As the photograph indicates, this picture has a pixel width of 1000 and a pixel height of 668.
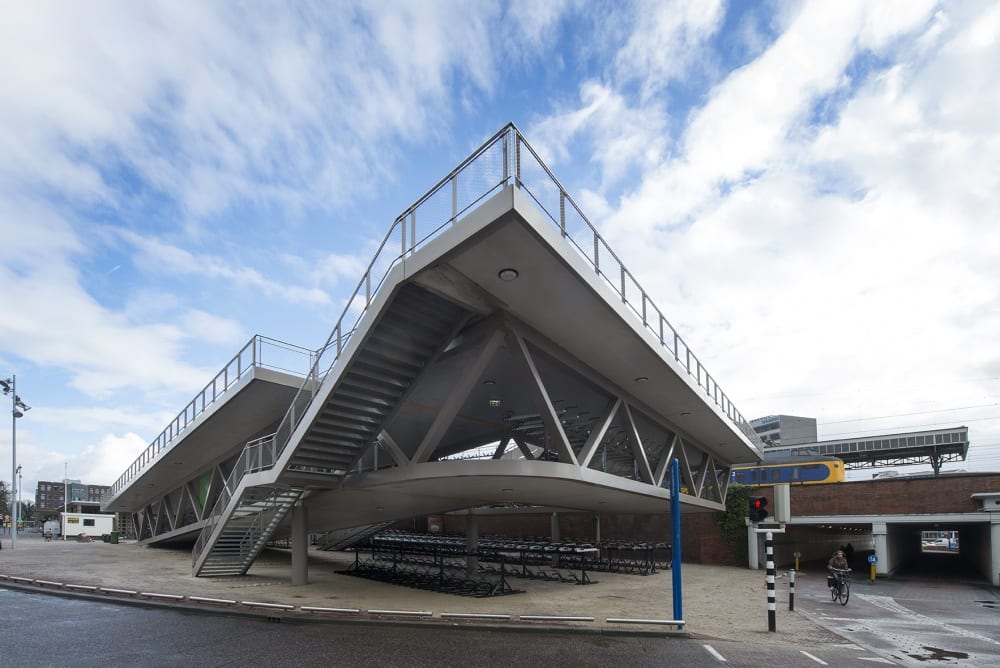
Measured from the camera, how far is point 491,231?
985 centimetres

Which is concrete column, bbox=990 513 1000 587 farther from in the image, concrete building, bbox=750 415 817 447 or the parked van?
concrete building, bbox=750 415 817 447

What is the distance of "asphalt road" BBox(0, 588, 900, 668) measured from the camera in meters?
8.64

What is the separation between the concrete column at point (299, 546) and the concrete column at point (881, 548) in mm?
21052

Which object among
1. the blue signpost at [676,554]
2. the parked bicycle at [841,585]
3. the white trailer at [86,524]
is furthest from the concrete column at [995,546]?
the white trailer at [86,524]

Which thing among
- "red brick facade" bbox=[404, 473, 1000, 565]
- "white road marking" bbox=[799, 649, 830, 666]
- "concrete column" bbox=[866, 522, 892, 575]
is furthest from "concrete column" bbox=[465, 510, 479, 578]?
"concrete column" bbox=[866, 522, 892, 575]

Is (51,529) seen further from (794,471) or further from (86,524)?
(794,471)

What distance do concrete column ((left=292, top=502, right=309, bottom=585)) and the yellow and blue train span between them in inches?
882

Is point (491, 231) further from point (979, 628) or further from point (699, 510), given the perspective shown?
point (699, 510)

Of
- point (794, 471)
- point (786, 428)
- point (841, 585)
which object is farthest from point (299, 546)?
point (786, 428)

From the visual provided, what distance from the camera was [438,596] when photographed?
52.6 ft

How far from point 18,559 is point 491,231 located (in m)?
24.7

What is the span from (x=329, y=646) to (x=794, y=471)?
2851 centimetres

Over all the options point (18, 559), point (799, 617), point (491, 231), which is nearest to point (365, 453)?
point (491, 231)

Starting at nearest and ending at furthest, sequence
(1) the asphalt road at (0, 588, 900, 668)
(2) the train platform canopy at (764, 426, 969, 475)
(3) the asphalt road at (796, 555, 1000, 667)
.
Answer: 1. (1) the asphalt road at (0, 588, 900, 668)
2. (3) the asphalt road at (796, 555, 1000, 667)
3. (2) the train platform canopy at (764, 426, 969, 475)
